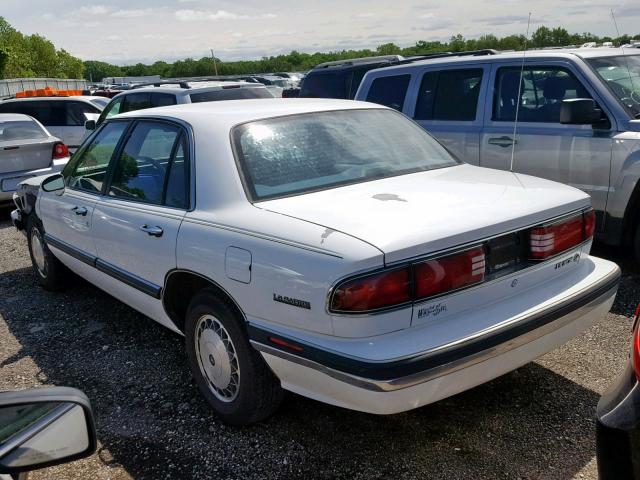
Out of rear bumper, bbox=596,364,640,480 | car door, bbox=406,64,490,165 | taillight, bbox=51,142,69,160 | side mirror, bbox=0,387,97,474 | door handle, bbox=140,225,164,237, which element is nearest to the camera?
side mirror, bbox=0,387,97,474

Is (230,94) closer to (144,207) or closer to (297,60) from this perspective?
(144,207)

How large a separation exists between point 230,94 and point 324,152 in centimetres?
577

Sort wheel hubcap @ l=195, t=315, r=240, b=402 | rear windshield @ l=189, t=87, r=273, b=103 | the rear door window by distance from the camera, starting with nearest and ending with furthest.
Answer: wheel hubcap @ l=195, t=315, r=240, b=402
rear windshield @ l=189, t=87, r=273, b=103
the rear door window

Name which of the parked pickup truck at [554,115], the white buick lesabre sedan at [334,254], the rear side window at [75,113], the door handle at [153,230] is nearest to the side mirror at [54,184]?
the white buick lesabre sedan at [334,254]

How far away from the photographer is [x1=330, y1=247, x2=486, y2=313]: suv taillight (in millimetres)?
2473

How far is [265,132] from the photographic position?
341 cm

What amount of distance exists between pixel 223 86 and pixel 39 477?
21.9 feet

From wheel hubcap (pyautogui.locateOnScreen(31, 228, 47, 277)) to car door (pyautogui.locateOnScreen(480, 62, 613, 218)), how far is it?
407 centimetres

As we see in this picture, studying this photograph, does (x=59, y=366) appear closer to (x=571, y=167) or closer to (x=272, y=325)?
(x=272, y=325)

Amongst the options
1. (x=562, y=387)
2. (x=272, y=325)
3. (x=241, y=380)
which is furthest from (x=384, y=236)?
(x=562, y=387)

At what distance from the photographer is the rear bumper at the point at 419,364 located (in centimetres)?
245

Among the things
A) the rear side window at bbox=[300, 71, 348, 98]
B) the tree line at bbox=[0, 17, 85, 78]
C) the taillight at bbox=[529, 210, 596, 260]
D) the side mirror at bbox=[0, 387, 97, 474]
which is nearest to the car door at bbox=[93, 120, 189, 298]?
the taillight at bbox=[529, 210, 596, 260]

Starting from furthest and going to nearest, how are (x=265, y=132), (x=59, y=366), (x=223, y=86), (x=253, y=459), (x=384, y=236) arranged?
(x=223, y=86)
(x=59, y=366)
(x=265, y=132)
(x=253, y=459)
(x=384, y=236)

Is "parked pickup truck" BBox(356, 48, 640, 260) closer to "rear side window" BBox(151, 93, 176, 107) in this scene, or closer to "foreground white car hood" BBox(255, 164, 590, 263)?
"foreground white car hood" BBox(255, 164, 590, 263)
